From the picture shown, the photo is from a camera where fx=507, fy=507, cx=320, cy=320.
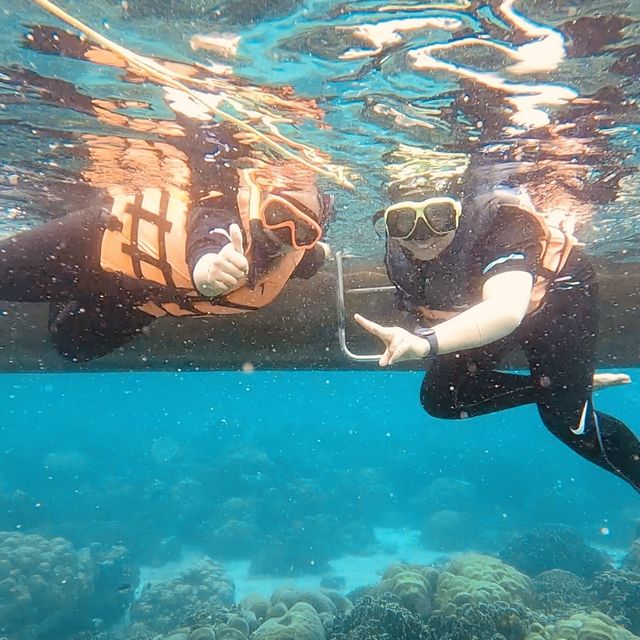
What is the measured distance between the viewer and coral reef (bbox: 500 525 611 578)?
14445mm

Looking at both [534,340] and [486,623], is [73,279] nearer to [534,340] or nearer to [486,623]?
[534,340]

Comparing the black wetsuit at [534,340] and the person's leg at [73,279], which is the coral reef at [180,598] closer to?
the person's leg at [73,279]

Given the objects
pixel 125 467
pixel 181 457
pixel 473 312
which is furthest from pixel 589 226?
pixel 125 467

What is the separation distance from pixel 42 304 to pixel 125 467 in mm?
30725

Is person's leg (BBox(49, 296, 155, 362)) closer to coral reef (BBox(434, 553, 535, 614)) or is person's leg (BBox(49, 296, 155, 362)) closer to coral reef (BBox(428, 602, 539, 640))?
coral reef (BBox(428, 602, 539, 640))

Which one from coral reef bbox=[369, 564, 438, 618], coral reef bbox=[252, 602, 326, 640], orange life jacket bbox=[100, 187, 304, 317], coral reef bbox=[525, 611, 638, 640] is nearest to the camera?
orange life jacket bbox=[100, 187, 304, 317]

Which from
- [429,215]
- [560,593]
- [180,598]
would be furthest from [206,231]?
[560,593]

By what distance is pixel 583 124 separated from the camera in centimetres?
677

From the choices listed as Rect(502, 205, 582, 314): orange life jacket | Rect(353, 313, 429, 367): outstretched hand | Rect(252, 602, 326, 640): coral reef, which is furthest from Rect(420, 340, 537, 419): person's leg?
Rect(252, 602, 326, 640): coral reef

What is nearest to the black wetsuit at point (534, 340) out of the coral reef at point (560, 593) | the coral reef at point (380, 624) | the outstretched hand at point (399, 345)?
the outstretched hand at point (399, 345)

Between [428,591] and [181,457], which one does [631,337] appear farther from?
[181,457]

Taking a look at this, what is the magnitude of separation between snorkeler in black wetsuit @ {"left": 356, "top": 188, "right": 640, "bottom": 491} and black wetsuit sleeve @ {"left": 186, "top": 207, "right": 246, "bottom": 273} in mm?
1218

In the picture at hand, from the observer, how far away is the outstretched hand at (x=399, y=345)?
268cm

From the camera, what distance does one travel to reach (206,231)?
12.2ft
